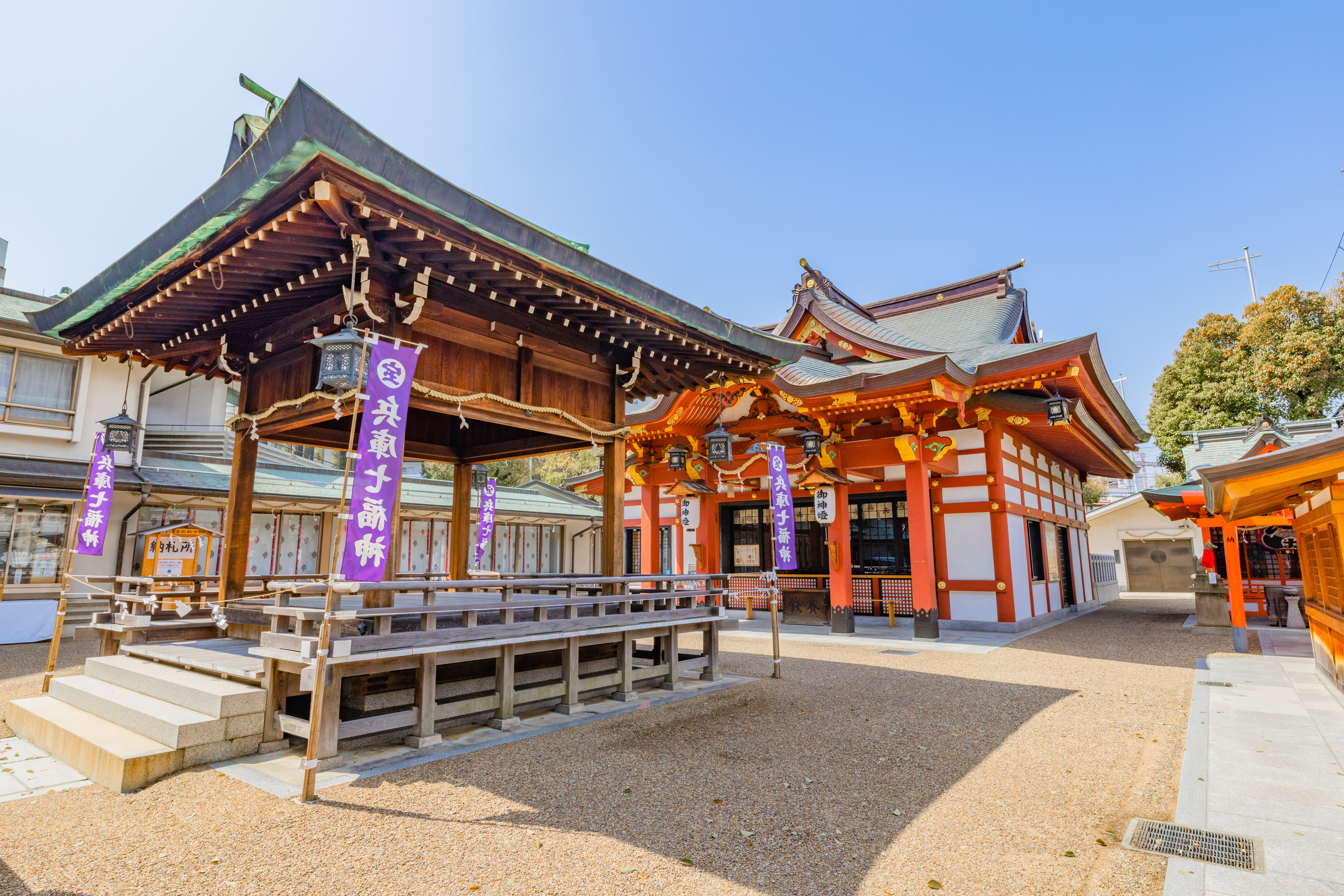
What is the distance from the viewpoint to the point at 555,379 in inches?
291

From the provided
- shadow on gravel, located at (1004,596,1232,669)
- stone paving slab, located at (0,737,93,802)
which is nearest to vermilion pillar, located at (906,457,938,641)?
shadow on gravel, located at (1004,596,1232,669)

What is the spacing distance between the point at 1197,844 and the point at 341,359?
21.6ft

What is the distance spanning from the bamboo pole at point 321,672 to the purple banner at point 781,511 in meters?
6.84

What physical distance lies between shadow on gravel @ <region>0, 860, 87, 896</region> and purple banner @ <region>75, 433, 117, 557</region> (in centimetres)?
752

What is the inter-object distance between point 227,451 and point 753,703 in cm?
1733

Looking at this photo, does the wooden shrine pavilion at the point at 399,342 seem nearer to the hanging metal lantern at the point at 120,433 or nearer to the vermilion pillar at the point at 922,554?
the hanging metal lantern at the point at 120,433

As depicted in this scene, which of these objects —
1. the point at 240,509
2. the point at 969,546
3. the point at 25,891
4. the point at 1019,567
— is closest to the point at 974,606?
the point at 969,546

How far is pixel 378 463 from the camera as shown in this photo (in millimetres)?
4742

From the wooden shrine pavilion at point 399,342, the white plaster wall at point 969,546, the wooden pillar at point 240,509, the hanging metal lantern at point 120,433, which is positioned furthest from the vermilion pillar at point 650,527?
the hanging metal lantern at point 120,433

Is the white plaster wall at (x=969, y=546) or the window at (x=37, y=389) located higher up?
the window at (x=37, y=389)

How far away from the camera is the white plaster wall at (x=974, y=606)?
13.3 m

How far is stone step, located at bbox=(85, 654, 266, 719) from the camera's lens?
16.6 feet

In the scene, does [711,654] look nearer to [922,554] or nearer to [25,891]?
[922,554]

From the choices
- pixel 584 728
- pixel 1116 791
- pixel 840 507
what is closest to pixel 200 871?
pixel 584 728
